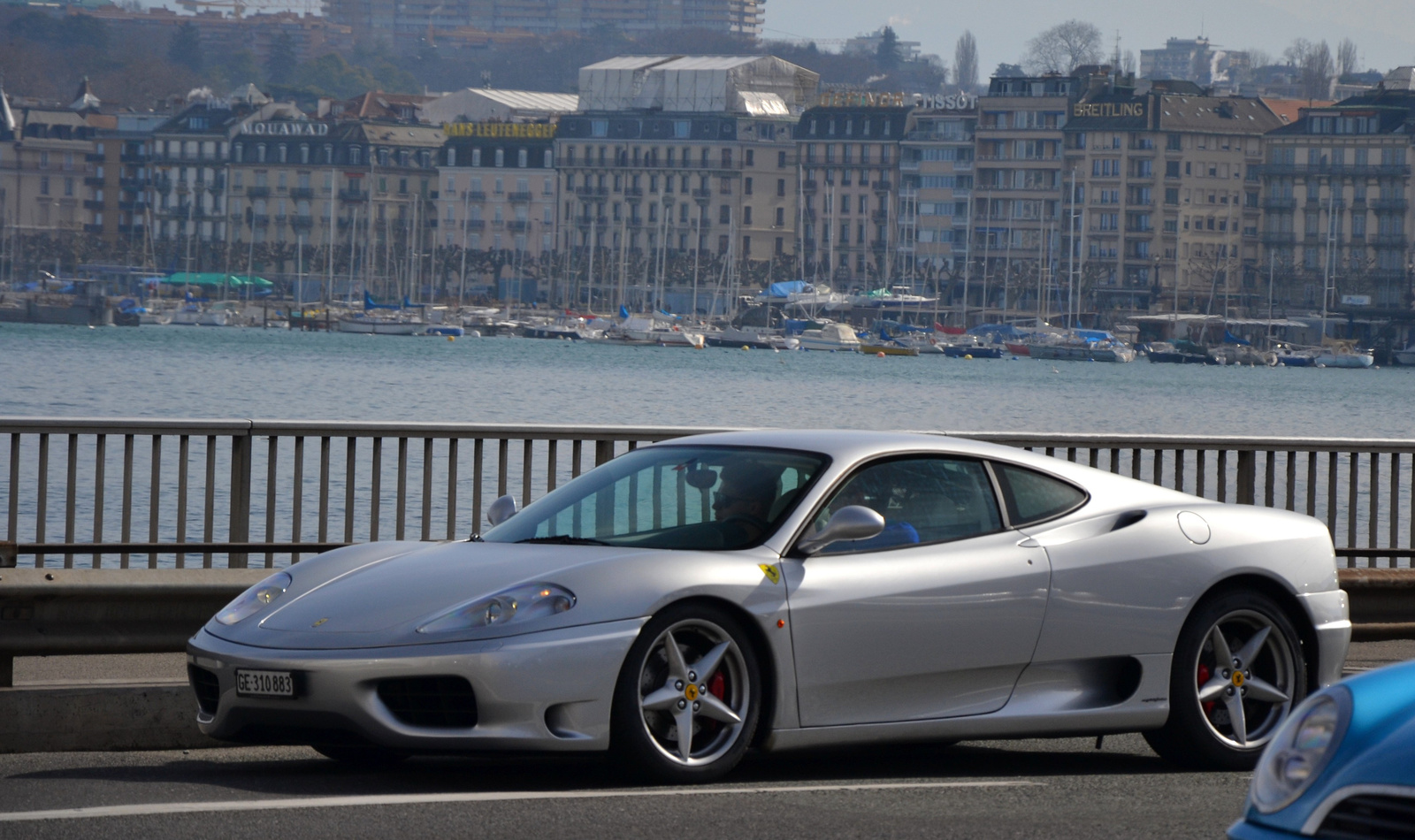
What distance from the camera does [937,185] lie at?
7731 inches

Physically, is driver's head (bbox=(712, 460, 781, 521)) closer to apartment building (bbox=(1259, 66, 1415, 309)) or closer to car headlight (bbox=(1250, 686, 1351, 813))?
car headlight (bbox=(1250, 686, 1351, 813))

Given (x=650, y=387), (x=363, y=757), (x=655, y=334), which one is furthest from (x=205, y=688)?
(x=655, y=334)

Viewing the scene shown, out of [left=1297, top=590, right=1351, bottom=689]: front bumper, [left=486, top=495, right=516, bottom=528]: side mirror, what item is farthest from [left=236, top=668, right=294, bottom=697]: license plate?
[left=1297, top=590, right=1351, bottom=689]: front bumper

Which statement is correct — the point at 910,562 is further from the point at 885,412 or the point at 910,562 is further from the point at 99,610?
the point at 885,412

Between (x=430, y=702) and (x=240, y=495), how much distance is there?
15.5 ft

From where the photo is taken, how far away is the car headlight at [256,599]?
7.09m

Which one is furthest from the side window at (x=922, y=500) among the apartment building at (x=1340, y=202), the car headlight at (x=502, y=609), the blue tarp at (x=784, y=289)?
the apartment building at (x=1340, y=202)

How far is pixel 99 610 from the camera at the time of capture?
25.1ft

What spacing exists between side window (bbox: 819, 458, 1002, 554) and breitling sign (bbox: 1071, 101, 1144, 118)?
177464 mm

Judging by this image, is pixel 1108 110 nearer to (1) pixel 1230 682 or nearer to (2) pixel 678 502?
(1) pixel 1230 682

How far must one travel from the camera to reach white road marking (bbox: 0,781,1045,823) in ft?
20.6

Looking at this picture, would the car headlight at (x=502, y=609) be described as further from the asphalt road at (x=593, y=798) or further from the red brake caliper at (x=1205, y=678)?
the red brake caliper at (x=1205, y=678)

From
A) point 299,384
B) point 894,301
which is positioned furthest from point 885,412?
point 894,301

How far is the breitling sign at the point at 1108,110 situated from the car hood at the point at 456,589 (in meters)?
178
